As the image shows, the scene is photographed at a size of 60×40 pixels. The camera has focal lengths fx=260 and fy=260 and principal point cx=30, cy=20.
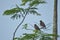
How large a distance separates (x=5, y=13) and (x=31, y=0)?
0.97ft

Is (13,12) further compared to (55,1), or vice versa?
(13,12)

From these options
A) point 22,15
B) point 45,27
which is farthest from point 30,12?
point 45,27

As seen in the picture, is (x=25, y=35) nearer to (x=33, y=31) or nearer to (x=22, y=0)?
(x=33, y=31)

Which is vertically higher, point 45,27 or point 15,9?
point 15,9

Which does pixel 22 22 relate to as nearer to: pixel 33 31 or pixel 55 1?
pixel 33 31

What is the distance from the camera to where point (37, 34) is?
8.13 ft

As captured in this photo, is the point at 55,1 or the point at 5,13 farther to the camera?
the point at 5,13

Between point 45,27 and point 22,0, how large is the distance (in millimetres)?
361

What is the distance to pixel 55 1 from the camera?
2.47 m

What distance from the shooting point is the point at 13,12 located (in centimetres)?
263

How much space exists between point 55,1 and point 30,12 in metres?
0.31

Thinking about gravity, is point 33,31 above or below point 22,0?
below

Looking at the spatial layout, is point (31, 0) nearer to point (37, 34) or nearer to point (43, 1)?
point (43, 1)

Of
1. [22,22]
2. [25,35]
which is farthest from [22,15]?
[25,35]
